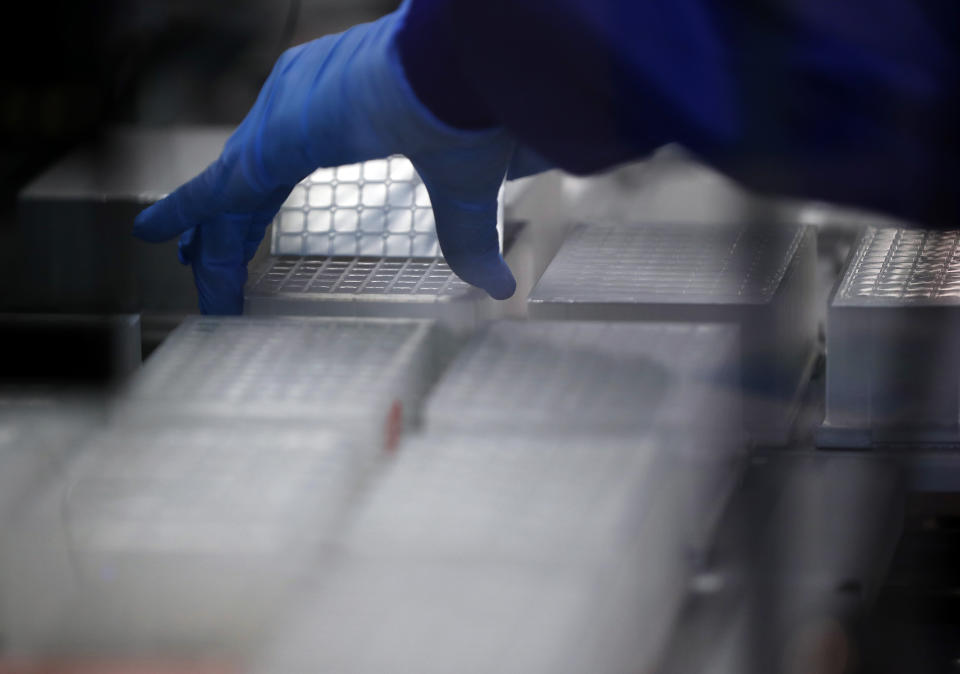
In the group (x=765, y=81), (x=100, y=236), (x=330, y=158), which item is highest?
(x=765, y=81)

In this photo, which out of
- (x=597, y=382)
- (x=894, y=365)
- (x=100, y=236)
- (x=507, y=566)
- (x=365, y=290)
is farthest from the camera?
(x=100, y=236)

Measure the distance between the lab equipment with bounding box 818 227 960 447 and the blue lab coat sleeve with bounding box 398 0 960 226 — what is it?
0.33 ft

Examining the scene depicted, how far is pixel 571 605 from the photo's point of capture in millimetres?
552

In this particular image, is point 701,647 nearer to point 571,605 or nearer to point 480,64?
point 571,605

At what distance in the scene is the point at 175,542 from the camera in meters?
0.61

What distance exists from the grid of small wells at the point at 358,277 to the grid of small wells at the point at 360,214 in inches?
0.5

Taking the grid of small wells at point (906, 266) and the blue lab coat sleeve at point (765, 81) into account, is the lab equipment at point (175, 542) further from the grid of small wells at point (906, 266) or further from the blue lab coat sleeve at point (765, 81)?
the grid of small wells at point (906, 266)

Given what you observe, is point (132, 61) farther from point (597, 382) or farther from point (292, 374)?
point (597, 382)

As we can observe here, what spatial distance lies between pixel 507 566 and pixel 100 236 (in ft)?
2.24

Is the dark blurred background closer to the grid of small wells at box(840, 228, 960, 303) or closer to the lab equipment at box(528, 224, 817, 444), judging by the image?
the lab equipment at box(528, 224, 817, 444)

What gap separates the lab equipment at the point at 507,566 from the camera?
55 centimetres

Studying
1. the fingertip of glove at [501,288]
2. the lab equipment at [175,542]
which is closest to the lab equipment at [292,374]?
the lab equipment at [175,542]

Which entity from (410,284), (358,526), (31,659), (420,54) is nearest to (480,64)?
(420,54)

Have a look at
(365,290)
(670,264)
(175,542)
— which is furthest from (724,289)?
(175,542)
